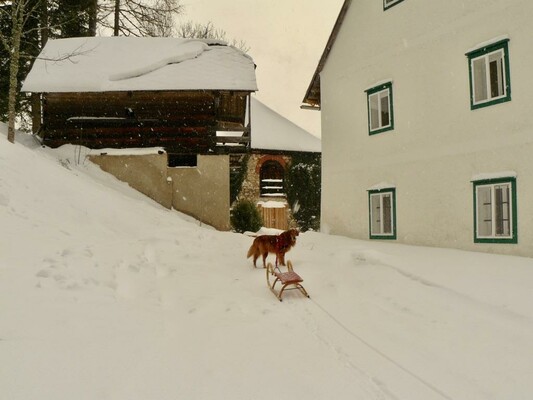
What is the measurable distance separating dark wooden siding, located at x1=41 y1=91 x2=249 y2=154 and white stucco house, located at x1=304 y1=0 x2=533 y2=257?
5045 mm

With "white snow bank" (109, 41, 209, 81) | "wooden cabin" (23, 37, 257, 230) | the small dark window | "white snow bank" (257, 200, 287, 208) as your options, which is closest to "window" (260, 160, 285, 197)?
"white snow bank" (257, 200, 287, 208)

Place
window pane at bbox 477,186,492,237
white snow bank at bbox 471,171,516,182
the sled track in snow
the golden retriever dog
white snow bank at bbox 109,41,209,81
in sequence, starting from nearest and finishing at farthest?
the sled track in snow → the golden retriever dog → white snow bank at bbox 471,171,516,182 → window pane at bbox 477,186,492,237 → white snow bank at bbox 109,41,209,81

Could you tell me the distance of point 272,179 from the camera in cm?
2647

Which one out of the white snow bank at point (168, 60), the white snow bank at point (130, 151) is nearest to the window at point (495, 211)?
the white snow bank at point (130, 151)

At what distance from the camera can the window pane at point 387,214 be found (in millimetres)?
12500

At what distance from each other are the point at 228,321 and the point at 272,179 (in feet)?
69.3

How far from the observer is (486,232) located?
988 cm

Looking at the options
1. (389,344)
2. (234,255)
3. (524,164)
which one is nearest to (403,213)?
(524,164)

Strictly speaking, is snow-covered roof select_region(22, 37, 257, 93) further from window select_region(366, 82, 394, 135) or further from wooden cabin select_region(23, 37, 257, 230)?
window select_region(366, 82, 394, 135)

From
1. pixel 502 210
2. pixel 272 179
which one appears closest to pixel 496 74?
pixel 502 210

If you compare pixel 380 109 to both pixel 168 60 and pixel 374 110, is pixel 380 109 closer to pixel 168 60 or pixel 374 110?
pixel 374 110

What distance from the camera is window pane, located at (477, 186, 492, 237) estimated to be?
32.3 feet

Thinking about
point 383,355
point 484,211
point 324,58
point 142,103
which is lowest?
point 383,355

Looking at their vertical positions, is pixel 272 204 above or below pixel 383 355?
above
